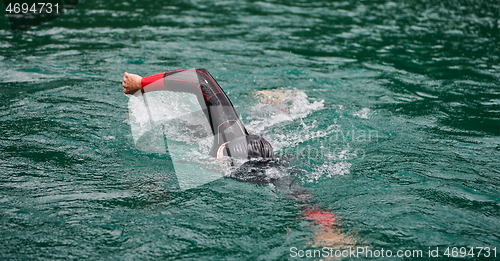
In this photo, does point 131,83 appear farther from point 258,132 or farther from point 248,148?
point 258,132

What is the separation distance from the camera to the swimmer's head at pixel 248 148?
4.25m

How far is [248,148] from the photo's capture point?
426cm

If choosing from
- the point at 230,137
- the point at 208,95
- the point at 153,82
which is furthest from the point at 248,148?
the point at 153,82

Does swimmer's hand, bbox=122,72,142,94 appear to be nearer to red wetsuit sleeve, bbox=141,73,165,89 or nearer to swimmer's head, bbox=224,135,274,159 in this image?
red wetsuit sleeve, bbox=141,73,165,89

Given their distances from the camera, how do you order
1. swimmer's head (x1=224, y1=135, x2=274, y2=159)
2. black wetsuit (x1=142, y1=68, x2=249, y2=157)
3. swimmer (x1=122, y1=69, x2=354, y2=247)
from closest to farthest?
swimmer (x1=122, y1=69, x2=354, y2=247) < swimmer's head (x1=224, y1=135, x2=274, y2=159) < black wetsuit (x1=142, y1=68, x2=249, y2=157)

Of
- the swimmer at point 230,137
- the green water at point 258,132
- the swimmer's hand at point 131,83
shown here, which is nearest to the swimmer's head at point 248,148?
the swimmer at point 230,137

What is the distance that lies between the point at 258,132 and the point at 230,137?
112 cm

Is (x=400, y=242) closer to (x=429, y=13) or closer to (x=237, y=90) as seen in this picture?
(x=237, y=90)

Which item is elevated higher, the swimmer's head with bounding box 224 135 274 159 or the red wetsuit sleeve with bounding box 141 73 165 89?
the red wetsuit sleeve with bounding box 141 73 165 89

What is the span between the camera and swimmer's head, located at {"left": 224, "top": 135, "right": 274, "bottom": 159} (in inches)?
167

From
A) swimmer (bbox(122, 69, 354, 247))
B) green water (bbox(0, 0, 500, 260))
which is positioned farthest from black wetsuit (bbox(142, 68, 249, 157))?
green water (bbox(0, 0, 500, 260))

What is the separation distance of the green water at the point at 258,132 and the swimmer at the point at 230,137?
148mm

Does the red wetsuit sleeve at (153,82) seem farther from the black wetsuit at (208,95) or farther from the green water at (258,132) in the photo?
the green water at (258,132)

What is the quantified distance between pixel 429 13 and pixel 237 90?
9109mm
